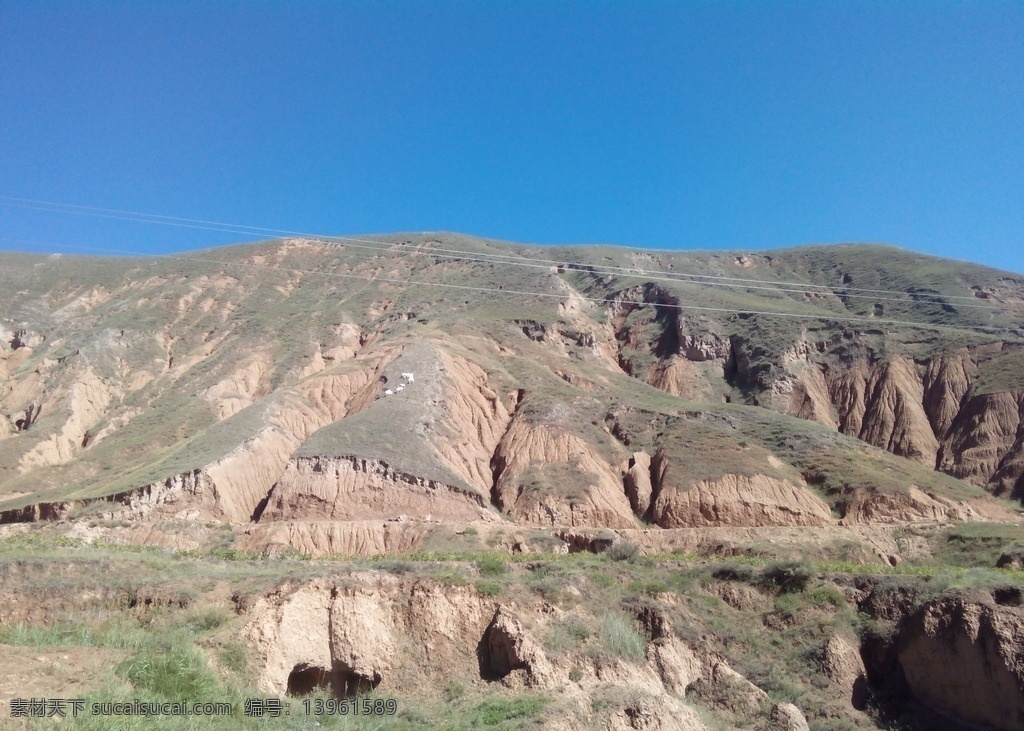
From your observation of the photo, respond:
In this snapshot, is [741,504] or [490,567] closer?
[490,567]

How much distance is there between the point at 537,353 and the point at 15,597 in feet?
183

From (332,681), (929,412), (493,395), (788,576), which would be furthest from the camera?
(929,412)

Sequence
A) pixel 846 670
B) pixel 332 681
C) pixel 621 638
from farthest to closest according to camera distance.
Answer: pixel 846 670
pixel 621 638
pixel 332 681

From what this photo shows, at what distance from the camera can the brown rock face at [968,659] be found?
56.1ft

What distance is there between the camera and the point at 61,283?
3708 inches

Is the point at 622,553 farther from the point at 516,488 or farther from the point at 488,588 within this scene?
the point at 516,488

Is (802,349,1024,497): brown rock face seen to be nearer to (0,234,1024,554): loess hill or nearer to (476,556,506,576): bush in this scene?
(0,234,1024,554): loess hill

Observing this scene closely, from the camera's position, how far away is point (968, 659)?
18.0 m

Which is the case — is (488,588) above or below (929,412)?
below

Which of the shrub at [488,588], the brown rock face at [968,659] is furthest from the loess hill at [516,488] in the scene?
the shrub at [488,588]

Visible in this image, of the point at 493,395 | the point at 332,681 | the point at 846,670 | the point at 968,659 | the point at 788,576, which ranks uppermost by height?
the point at 493,395

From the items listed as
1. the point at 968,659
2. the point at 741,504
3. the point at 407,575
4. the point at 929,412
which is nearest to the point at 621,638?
the point at 407,575

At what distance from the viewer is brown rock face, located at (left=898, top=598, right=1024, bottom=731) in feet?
56.1

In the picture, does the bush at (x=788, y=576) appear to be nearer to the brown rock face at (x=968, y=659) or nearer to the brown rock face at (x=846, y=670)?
the brown rock face at (x=846, y=670)
